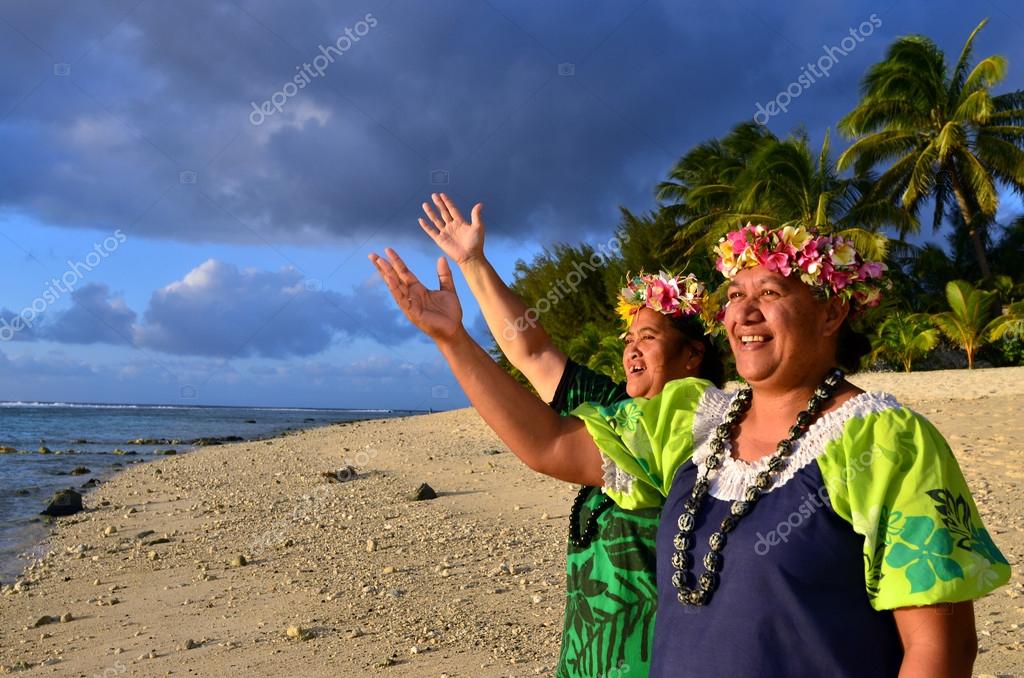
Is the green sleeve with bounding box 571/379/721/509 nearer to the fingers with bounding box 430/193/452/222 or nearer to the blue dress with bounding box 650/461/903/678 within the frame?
the blue dress with bounding box 650/461/903/678

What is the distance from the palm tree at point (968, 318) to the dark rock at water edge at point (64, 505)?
888 inches

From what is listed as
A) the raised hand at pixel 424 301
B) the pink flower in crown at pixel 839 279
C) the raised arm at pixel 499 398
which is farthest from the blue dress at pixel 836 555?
the raised hand at pixel 424 301

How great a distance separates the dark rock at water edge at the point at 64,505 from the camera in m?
14.0

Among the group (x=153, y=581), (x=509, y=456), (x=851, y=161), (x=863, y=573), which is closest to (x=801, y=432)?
A: (x=863, y=573)

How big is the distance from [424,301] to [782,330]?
96 centimetres

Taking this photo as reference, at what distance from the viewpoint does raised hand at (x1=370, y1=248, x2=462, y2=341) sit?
2.43 metres

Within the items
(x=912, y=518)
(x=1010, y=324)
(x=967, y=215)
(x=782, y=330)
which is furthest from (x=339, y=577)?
(x=967, y=215)

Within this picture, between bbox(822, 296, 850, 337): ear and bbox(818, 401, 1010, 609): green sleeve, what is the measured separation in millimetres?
383

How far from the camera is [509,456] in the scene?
668 inches

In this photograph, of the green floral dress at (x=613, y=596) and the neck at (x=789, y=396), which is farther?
the green floral dress at (x=613, y=596)

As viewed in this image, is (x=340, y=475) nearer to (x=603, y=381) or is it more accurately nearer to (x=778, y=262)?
(x=603, y=381)

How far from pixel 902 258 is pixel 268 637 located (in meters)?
29.2

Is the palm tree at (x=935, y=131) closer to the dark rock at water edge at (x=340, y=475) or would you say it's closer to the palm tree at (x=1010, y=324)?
the palm tree at (x=1010, y=324)

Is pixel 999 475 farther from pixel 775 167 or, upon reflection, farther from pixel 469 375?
pixel 775 167
